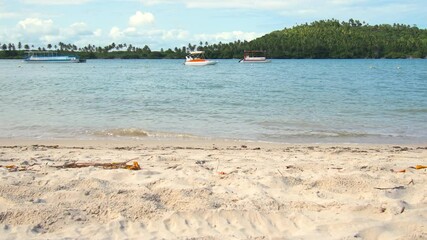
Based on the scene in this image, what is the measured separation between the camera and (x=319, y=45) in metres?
156

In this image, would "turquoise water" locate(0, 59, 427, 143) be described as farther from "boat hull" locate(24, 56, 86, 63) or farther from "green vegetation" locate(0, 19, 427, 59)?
"green vegetation" locate(0, 19, 427, 59)

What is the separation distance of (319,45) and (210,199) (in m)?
157

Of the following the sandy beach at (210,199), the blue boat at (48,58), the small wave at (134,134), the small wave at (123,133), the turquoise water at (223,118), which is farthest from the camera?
the blue boat at (48,58)

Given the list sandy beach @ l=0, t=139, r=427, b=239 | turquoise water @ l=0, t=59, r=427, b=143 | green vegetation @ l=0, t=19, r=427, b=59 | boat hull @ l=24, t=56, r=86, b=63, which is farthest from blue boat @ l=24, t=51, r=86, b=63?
sandy beach @ l=0, t=139, r=427, b=239

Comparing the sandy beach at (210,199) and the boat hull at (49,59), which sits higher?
the sandy beach at (210,199)

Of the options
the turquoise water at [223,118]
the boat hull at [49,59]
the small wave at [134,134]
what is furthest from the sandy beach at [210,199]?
the boat hull at [49,59]

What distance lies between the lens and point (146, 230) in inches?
182

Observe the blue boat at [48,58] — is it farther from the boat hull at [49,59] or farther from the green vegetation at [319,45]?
the green vegetation at [319,45]

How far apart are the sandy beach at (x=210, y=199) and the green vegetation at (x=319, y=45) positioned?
5772 inches

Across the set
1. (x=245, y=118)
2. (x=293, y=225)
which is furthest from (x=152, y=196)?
(x=245, y=118)

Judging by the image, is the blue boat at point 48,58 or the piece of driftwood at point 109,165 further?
the blue boat at point 48,58

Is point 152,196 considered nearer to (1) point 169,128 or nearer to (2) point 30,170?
(2) point 30,170

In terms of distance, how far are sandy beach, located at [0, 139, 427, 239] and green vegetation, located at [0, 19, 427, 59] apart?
14660cm

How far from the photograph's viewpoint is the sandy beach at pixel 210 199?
462 cm
